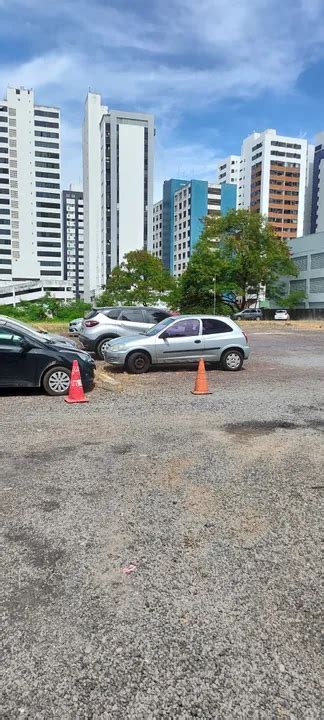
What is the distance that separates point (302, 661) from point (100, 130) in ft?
436

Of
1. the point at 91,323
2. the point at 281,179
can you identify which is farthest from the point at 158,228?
the point at 91,323

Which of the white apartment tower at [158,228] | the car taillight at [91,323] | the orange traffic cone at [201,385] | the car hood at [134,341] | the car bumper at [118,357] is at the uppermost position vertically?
the white apartment tower at [158,228]

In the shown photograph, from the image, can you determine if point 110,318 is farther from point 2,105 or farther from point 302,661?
point 2,105

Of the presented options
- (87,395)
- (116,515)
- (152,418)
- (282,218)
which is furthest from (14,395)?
(282,218)

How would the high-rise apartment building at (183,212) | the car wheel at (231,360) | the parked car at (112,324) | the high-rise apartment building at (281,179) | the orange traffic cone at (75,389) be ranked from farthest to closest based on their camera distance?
the high-rise apartment building at (281,179) → the high-rise apartment building at (183,212) → the parked car at (112,324) → the car wheel at (231,360) → the orange traffic cone at (75,389)

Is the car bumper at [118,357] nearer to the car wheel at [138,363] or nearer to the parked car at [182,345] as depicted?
the parked car at [182,345]

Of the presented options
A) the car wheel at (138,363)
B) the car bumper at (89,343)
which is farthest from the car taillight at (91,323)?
the car wheel at (138,363)

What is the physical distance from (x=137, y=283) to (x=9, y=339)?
44.2 meters

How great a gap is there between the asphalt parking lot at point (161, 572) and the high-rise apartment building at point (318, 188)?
12862cm

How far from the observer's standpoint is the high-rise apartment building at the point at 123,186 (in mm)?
112812

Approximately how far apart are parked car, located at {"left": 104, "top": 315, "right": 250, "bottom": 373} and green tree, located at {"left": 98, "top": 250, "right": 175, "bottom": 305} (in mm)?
38555

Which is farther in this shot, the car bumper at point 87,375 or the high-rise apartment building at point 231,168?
Answer: the high-rise apartment building at point 231,168

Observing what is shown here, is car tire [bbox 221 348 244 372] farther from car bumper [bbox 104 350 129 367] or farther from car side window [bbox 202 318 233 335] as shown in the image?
car bumper [bbox 104 350 129 367]

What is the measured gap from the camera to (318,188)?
13088cm
